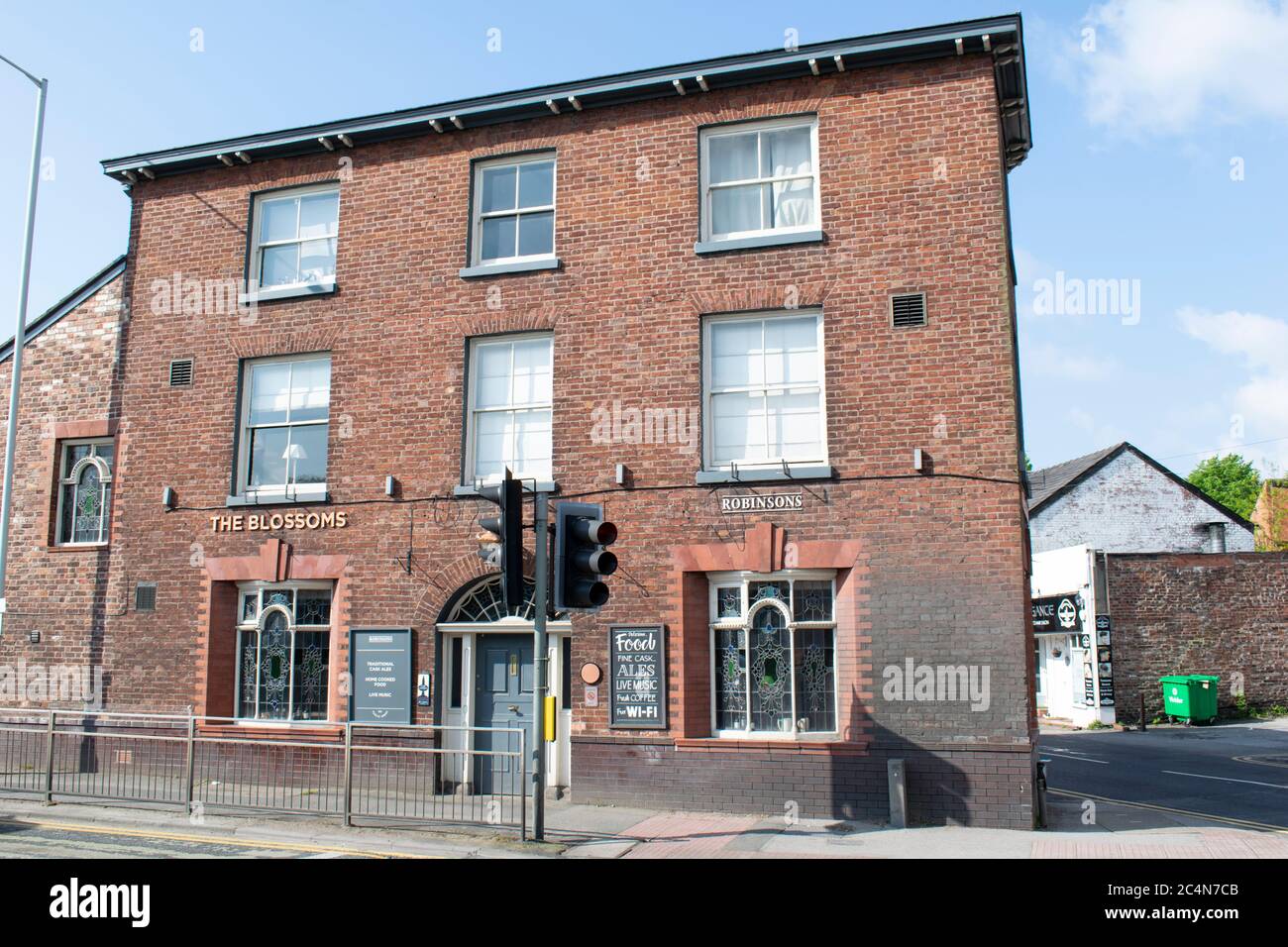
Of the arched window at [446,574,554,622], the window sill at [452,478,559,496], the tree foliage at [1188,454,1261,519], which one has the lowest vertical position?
the arched window at [446,574,554,622]

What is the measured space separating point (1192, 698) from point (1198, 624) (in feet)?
7.93

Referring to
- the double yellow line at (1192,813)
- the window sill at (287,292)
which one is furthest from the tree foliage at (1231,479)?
the window sill at (287,292)

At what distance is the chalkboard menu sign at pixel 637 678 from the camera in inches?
523

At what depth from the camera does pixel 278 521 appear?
50.0ft

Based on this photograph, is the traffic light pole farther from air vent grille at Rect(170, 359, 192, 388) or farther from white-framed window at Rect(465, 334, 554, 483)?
air vent grille at Rect(170, 359, 192, 388)

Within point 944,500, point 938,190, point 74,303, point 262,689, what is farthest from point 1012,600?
point 74,303

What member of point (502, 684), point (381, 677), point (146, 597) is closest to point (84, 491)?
point (146, 597)

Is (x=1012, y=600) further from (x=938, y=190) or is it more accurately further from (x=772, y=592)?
(x=938, y=190)

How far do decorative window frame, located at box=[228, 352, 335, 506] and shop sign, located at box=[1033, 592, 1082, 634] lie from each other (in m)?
21.5

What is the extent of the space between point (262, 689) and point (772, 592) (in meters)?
7.44

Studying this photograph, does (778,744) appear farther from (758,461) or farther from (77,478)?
(77,478)

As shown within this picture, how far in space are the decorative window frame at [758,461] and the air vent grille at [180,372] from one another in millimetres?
7842

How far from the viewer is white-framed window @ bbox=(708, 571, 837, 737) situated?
13117 mm

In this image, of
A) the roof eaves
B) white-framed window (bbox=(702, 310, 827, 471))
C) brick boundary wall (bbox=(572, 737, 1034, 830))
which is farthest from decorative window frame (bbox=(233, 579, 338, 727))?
the roof eaves
